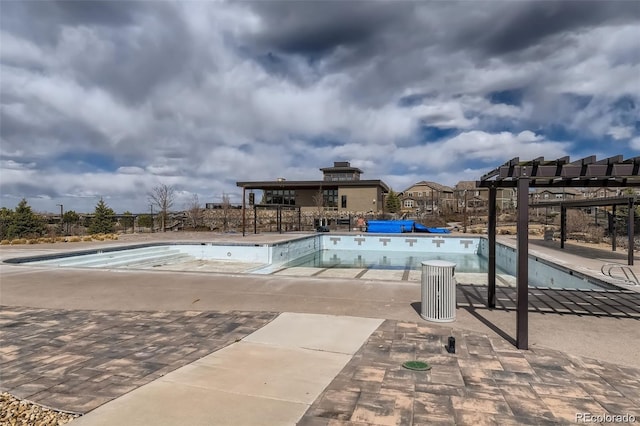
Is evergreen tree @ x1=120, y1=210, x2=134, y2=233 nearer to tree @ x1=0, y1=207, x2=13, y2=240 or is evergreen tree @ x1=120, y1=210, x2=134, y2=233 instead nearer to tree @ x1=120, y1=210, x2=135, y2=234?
tree @ x1=120, y1=210, x2=135, y2=234

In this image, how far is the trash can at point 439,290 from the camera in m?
5.41

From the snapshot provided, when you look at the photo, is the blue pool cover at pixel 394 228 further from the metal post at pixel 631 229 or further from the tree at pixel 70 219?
the tree at pixel 70 219

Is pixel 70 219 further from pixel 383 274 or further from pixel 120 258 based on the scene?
pixel 383 274

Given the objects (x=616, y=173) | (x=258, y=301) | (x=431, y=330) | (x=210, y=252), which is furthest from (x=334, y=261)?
(x=616, y=173)

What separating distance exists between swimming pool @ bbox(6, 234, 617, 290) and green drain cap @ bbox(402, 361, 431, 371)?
6.45 m

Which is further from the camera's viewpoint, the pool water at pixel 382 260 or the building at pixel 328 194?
the building at pixel 328 194

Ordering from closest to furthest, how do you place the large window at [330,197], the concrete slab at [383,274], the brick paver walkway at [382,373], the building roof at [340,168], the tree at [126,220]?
the brick paver walkway at [382,373] → the concrete slab at [383,274] → the tree at [126,220] → the large window at [330,197] → the building roof at [340,168]

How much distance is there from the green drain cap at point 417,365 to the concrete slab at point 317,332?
693 millimetres

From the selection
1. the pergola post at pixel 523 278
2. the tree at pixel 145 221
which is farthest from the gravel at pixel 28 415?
the tree at pixel 145 221

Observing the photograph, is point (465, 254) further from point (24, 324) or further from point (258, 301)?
point (24, 324)

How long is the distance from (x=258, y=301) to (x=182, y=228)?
25.0 metres

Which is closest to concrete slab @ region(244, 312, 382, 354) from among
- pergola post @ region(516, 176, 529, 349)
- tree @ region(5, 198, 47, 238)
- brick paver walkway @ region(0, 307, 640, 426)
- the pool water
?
brick paver walkway @ region(0, 307, 640, 426)

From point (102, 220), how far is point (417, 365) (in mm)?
27050

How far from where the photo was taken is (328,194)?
40.4m
